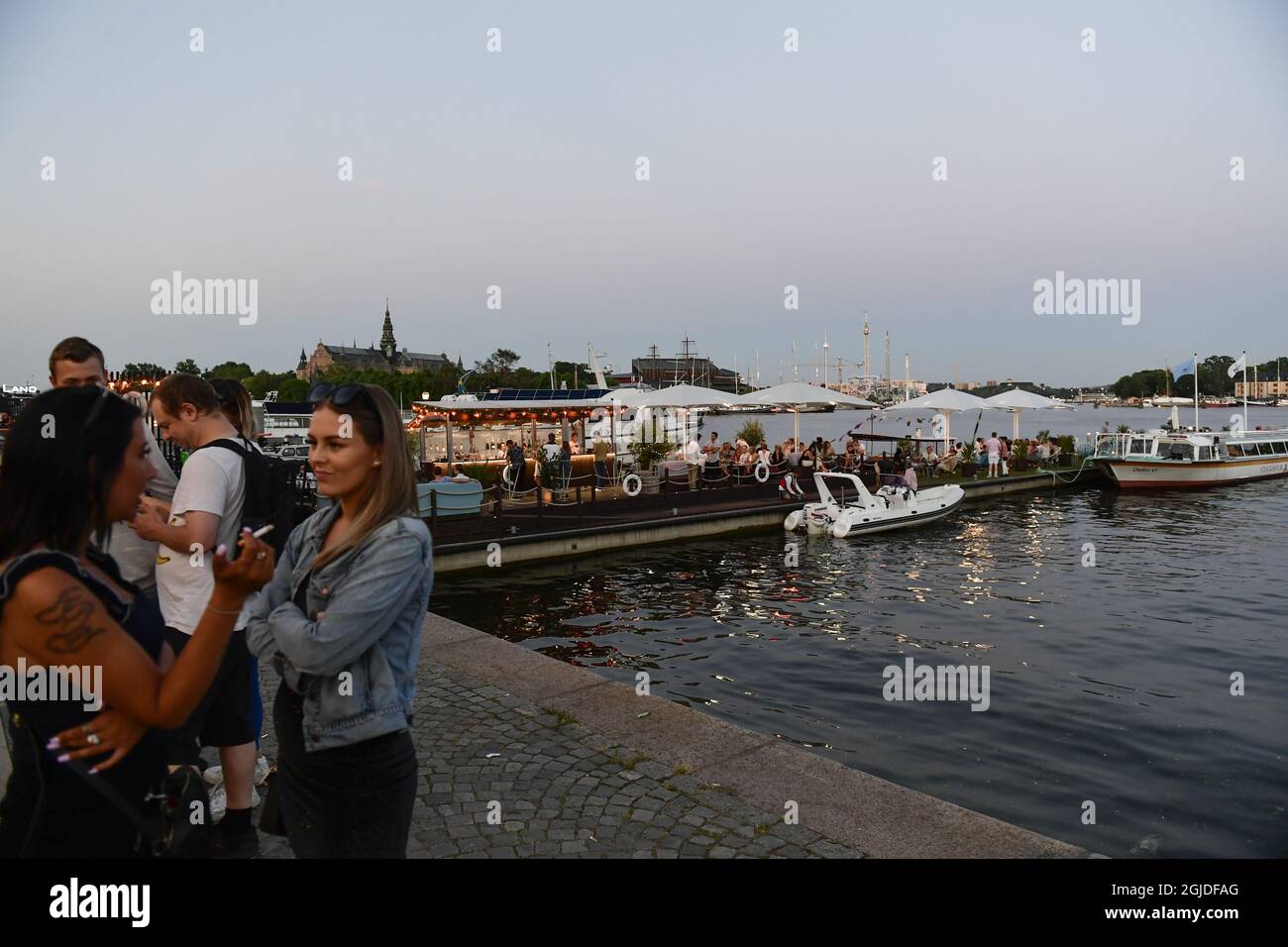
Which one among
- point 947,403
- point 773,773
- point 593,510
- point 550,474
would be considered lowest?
point 773,773

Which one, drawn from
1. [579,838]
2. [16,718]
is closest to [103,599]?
[16,718]

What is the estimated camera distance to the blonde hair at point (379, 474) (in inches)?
101

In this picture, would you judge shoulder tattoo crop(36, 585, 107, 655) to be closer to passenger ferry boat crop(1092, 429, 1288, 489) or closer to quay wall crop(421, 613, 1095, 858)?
quay wall crop(421, 613, 1095, 858)

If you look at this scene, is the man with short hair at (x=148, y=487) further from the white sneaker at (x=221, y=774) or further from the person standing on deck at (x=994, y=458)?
the person standing on deck at (x=994, y=458)

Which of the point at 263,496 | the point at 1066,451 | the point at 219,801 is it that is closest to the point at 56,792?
the point at 263,496

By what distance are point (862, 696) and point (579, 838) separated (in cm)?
644

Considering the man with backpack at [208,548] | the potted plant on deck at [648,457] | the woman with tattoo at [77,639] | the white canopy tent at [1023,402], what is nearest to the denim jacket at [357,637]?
the woman with tattoo at [77,639]

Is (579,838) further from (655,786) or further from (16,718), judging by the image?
(16,718)

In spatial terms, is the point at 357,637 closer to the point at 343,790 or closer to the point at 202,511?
the point at 343,790

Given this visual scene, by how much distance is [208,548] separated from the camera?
3602 mm

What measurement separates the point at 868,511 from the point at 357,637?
20.7 metres

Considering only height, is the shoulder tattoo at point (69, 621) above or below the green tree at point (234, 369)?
below
